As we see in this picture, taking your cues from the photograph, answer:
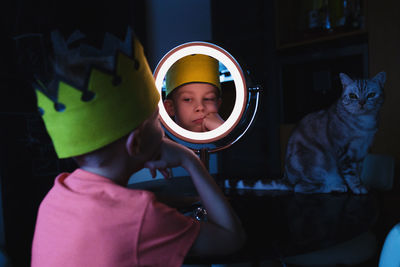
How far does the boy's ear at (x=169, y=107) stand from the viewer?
86cm

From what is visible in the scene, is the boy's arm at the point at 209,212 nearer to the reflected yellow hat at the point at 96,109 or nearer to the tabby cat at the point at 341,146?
the reflected yellow hat at the point at 96,109

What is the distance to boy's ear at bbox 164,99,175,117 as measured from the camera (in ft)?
2.83

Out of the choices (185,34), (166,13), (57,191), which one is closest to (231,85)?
(57,191)

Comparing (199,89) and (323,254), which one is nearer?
(323,254)

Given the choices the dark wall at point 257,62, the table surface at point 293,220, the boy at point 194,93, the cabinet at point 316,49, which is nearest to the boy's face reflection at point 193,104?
the boy at point 194,93

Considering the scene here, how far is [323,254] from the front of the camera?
738mm

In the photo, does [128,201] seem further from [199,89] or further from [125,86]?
[199,89]

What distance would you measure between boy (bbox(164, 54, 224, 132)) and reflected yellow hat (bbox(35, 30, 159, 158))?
0.39 meters

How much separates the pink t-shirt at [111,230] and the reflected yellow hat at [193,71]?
0.48m

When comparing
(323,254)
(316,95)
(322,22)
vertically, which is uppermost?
(322,22)

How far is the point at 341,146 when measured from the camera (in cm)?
91

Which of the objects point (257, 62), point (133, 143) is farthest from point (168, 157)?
point (257, 62)

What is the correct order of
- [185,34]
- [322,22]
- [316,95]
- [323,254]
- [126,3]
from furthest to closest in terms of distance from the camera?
[185,34] → [126,3] → [316,95] → [322,22] → [323,254]

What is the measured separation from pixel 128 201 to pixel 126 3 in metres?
1.61
